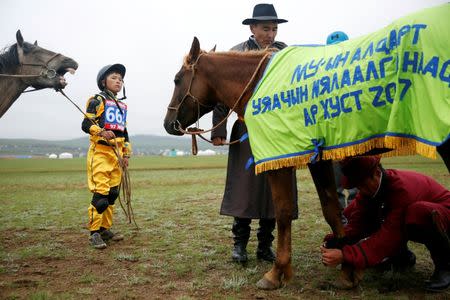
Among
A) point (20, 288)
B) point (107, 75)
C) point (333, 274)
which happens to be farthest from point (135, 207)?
point (333, 274)

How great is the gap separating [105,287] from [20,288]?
2.87 feet

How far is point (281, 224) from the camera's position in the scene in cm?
376

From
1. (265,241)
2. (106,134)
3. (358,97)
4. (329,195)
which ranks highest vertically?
(358,97)

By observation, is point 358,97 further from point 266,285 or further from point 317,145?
point 266,285

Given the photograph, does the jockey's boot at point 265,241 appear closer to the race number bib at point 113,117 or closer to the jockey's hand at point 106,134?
the jockey's hand at point 106,134

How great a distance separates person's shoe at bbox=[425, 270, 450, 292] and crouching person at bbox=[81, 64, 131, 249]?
13.8 ft

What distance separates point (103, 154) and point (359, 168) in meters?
3.80

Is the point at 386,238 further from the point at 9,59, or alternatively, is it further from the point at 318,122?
the point at 9,59

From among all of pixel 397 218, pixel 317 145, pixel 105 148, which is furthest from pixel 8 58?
pixel 397 218

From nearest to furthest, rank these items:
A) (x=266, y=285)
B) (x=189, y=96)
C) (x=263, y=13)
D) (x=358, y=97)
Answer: (x=358, y=97) < (x=266, y=285) < (x=189, y=96) < (x=263, y=13)

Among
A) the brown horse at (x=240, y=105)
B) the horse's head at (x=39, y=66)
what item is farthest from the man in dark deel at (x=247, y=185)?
the horse's head at (x=39, y=66)

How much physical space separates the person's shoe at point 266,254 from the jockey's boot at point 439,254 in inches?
70.5

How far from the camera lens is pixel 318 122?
316 centimetres

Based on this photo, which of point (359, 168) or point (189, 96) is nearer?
point (359, 168)
